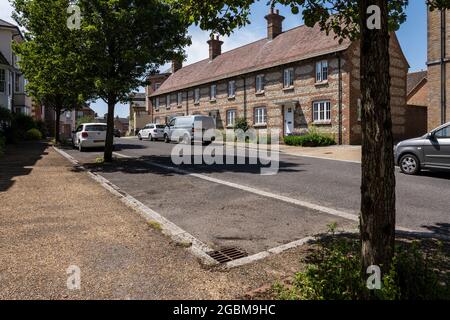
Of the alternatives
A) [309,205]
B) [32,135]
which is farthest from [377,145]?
[32,135]

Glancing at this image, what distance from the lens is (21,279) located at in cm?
366

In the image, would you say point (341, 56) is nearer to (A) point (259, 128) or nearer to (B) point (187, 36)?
(A) point (259, 128)

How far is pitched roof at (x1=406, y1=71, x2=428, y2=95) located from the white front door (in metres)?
16.1

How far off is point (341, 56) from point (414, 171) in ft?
46.8

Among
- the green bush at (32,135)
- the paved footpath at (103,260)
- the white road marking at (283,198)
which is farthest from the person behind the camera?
the green bush at (32,135)

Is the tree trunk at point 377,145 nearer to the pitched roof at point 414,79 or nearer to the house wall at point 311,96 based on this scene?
the house wall at point 311,96

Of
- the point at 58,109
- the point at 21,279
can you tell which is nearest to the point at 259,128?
the point at 58,109

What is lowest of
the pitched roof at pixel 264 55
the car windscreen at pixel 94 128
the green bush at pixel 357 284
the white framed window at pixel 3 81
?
the green bush at pixel 357 284

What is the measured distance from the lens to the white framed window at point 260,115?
29.4 m

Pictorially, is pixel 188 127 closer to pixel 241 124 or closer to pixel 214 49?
pixel 241 124

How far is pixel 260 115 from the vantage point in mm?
29875

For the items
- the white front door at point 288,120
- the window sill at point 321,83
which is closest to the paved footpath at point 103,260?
the window sill at point 321,83

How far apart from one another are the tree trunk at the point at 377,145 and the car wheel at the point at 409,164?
9137 millimetres

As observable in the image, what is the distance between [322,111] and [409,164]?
14199mm
